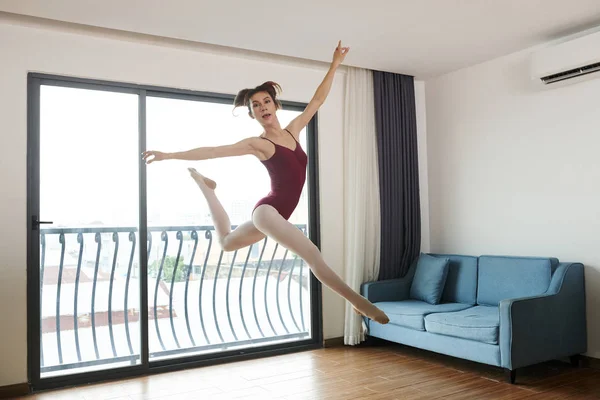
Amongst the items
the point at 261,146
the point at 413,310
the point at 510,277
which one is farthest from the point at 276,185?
the point at 510,277

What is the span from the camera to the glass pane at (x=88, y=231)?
419 cm

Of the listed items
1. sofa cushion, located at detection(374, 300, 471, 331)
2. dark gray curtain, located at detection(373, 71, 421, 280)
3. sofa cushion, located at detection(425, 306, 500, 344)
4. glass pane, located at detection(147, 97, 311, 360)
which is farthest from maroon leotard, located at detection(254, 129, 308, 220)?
dark gray curtain, located at detection(373, 71, 421, 280)

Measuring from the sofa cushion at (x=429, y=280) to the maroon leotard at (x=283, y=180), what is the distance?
283 centimetres

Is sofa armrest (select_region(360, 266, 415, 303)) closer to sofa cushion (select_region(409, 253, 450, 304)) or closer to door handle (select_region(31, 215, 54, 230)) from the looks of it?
sofa cushion (select_region(409, 253, 450, 304))

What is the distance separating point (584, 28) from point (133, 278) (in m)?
4.16

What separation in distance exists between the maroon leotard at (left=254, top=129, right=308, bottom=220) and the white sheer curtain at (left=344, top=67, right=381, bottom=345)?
282cm

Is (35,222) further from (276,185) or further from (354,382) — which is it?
(354,382)

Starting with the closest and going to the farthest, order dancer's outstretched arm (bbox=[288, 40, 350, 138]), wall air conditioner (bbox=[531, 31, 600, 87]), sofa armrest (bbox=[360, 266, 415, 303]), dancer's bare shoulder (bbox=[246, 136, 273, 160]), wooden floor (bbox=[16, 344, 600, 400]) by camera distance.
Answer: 1. dancer's bare shoulder (bbox=[246, 136, 273, 160])
2. dancer's outstretched arm (bbox=[288, 40, 350, 138])
3. wooden floor (bbox=[16, 344, 600, 400])
4. wall air conditioner (bbox=[531, 31, 600, 87])
5. sofa armrest (bbox=[360, 266, 415, 303])

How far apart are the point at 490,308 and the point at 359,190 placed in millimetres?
1617

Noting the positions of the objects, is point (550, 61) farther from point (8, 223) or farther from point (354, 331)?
point (8, 223)

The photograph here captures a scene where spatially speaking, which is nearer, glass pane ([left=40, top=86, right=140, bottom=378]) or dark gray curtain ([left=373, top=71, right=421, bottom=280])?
glass pane ([left=40, top=86, right=140, bottom=378])

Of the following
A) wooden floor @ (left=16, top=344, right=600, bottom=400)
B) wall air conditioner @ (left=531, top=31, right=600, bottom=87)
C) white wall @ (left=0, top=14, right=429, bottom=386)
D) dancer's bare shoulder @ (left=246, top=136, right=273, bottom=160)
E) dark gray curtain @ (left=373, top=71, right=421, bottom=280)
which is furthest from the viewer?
dark gray curtain @ (left=373, top=71, right=421, bottom=280)

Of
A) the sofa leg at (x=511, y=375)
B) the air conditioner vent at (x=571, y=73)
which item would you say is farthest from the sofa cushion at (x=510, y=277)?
the air conditioner vent at (x=571, y=73)

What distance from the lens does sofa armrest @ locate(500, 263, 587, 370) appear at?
379 cm
